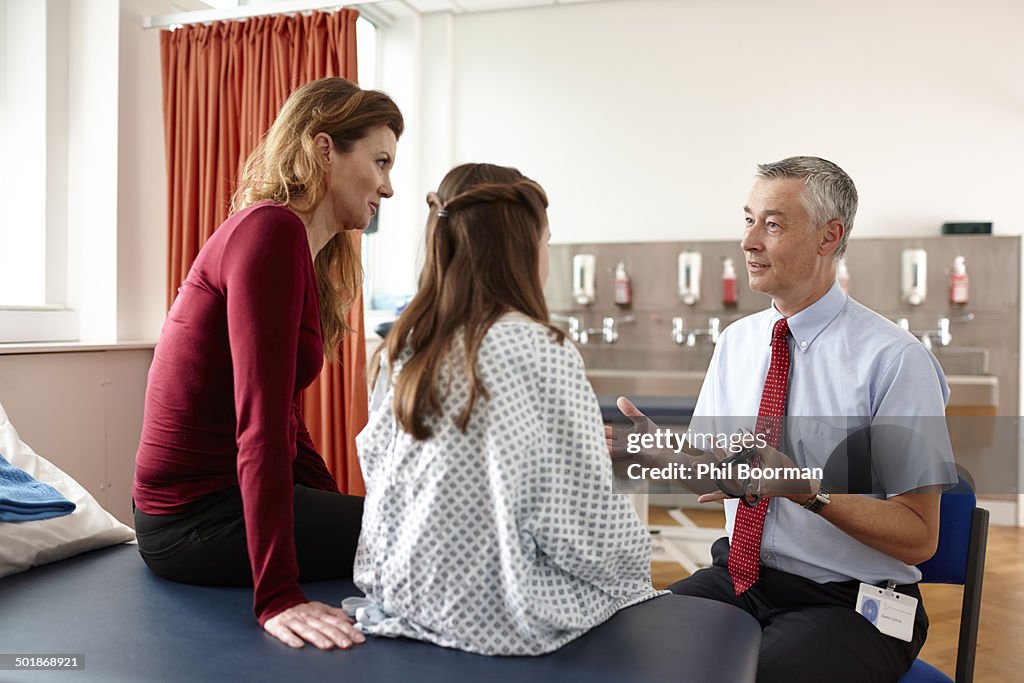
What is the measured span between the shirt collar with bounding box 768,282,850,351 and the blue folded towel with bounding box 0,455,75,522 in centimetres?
140

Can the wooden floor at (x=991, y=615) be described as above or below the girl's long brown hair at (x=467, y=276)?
below

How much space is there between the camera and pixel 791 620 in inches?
57.7

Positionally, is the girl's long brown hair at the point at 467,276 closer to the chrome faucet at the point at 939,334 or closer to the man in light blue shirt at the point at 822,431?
the man in light blue shirt at the point at 822,431

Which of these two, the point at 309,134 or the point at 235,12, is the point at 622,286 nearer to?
the point at 235,12

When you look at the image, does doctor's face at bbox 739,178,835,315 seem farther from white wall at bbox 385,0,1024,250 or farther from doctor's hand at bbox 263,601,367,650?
white wall at bbox 385,0,1024,250

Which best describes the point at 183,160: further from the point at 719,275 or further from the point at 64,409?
the point at 719,275

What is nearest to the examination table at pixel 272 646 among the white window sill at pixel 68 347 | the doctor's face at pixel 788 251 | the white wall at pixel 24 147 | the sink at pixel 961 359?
the doctor's face at pixel 788 251

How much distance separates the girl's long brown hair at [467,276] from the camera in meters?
1.10

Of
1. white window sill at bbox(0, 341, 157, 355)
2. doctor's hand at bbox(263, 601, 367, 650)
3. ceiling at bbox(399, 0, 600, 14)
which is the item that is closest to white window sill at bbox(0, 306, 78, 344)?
white window sill at bbox(0, 341, 157, 355)

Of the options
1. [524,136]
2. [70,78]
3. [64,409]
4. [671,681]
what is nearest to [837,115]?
[524,136]

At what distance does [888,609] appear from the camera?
56.4 inches

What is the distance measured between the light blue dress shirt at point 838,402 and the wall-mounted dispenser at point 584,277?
3.30 m

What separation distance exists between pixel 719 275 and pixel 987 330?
1387 mm

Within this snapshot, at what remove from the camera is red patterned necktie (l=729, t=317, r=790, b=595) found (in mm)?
1565
